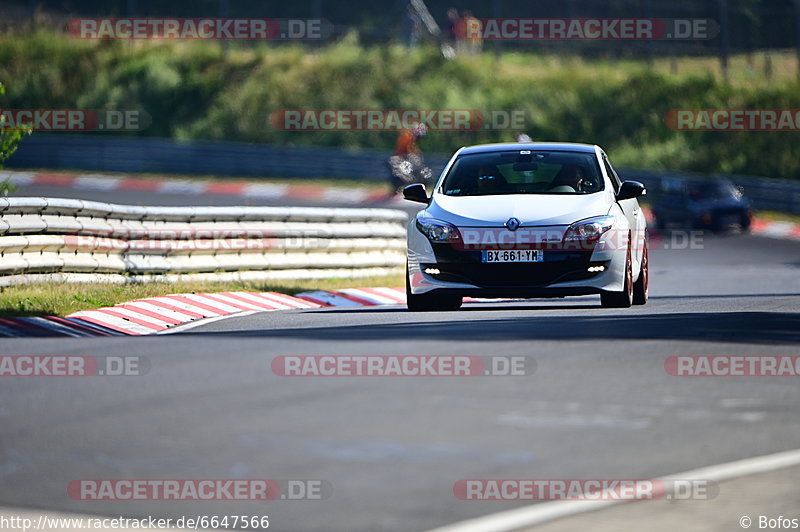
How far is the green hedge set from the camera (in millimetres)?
42000

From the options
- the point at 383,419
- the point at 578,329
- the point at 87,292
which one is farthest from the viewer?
the point at 87,292

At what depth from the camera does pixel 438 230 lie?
12.9m

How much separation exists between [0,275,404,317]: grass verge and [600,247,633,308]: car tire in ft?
15.2

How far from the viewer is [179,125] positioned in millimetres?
44812

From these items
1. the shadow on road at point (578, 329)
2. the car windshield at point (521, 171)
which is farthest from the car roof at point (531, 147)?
the shadow on road at point (578, 329)

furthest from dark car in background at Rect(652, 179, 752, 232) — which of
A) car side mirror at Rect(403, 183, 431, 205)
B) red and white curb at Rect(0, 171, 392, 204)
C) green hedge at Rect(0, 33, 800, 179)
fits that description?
car side mirror at Rect(403, 183, 431, 205)

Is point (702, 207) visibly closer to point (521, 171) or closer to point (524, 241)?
point (521, 171)

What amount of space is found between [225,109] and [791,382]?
37.4 metres

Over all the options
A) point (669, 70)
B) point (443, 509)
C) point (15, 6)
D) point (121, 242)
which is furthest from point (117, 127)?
point (443, 509)

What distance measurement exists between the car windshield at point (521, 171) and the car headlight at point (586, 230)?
2.44 ft

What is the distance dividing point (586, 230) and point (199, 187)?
25.3 m

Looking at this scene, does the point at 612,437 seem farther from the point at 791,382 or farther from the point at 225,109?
the point at 225,109

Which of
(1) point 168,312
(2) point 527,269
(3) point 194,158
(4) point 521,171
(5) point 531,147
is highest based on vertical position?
(3) point 194,158

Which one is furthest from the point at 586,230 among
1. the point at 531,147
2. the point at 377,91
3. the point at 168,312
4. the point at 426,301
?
the point at 377,91
